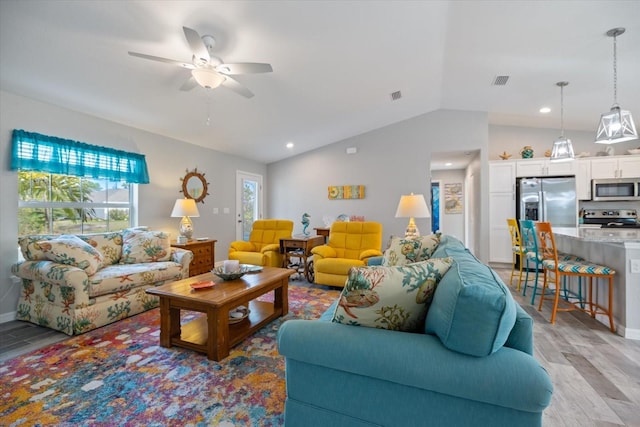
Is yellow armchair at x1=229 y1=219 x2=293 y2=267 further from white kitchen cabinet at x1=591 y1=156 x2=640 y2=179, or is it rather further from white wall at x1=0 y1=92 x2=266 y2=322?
white kitchen cabinet at x1=591 y1=156 x2=640 y2=179

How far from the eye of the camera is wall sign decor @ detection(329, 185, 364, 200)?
19.9ft

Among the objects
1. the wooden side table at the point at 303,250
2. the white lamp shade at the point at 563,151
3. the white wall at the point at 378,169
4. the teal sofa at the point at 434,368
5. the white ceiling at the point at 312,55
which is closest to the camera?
the teal sofa at the point at 434,368

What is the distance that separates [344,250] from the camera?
4164mm

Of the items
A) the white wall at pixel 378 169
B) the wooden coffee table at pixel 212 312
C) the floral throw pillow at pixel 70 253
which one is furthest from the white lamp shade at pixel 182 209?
the white wall at pixel 378 169

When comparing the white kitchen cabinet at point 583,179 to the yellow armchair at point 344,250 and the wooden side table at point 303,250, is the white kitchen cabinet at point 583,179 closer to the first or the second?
the yellow armchair at point 344,250

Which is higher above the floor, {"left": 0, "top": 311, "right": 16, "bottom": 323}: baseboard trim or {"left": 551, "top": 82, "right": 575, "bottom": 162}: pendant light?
{"left": 551, "top": 82, "right": 575, "bottom": 162}: pendant light

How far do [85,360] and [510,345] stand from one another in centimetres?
269

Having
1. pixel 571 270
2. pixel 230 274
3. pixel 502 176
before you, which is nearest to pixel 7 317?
pixel 230 274

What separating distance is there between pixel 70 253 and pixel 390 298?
9.91 ft

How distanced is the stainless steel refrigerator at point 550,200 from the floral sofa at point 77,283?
5.73 m

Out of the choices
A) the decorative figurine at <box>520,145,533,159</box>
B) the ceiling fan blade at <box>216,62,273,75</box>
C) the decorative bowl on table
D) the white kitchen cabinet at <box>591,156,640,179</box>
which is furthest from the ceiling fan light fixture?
the white kitchen cabinet at <box>591,156,640,179</box>

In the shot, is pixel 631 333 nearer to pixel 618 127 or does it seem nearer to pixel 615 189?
pixel 618 127

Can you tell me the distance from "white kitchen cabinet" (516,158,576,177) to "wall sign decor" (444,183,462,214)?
2400 millimetres

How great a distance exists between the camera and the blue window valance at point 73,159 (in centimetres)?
284
